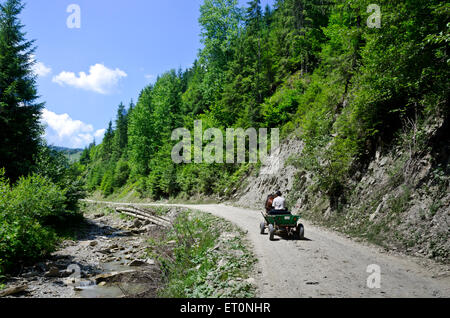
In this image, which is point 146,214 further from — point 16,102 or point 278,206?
point 278,206

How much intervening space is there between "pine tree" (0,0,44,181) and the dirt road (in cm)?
1911

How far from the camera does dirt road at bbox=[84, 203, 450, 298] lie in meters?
5.01

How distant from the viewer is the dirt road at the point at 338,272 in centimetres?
501

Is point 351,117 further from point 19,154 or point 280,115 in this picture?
point 19,154

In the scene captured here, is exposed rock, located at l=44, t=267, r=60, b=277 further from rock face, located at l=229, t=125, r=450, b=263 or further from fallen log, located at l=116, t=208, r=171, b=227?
rock face, located at l=229, t=125, r=450, b=263

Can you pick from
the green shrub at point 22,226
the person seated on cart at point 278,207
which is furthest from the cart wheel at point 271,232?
the green shrub at point 22,226

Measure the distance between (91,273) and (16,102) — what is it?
1559 centimetres

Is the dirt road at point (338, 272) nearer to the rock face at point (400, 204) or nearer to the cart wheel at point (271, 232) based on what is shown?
the cart wheel at point (271, 232)

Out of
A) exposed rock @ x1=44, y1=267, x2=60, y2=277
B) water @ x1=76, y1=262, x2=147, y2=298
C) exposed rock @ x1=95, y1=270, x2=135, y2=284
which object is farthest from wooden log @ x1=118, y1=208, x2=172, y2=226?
water @ x1=76, y1=262, x2=147, y2=298

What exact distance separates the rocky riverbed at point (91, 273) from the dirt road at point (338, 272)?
4.33 metres

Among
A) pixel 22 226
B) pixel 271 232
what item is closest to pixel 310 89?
pixel 271 232
